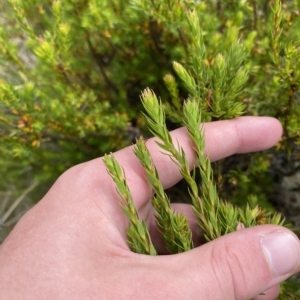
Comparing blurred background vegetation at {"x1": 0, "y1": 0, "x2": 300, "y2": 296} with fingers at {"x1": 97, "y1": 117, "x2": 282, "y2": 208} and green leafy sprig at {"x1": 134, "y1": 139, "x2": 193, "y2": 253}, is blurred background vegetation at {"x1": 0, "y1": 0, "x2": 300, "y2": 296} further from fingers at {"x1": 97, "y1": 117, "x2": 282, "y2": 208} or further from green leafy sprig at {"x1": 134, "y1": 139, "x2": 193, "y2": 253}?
green leafy sprig at {"x1": 134, "y1": 139, "x2": 193, "y2": 253}

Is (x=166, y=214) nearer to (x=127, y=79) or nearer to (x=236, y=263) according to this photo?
(x=236, y=263)

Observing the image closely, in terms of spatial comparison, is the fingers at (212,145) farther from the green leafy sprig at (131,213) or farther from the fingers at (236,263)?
the fingers at (236,263)

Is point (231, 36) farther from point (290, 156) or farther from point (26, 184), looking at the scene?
point (26, 184)

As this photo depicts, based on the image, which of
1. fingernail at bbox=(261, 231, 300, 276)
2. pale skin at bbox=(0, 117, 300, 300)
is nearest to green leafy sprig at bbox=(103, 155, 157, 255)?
pale skin at bbox=(0, 117, 300, 300)

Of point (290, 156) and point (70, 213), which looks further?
point (290, 156)

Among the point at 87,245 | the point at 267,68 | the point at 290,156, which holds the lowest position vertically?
the point at 290,156

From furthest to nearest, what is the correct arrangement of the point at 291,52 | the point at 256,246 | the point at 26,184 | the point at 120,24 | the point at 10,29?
the point at 26,184 < the point at 10,29 < the point at 120,24 < the point at 291,52 < the point at 256,246

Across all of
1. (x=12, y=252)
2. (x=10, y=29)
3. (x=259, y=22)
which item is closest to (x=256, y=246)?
(x=12, y=252)
